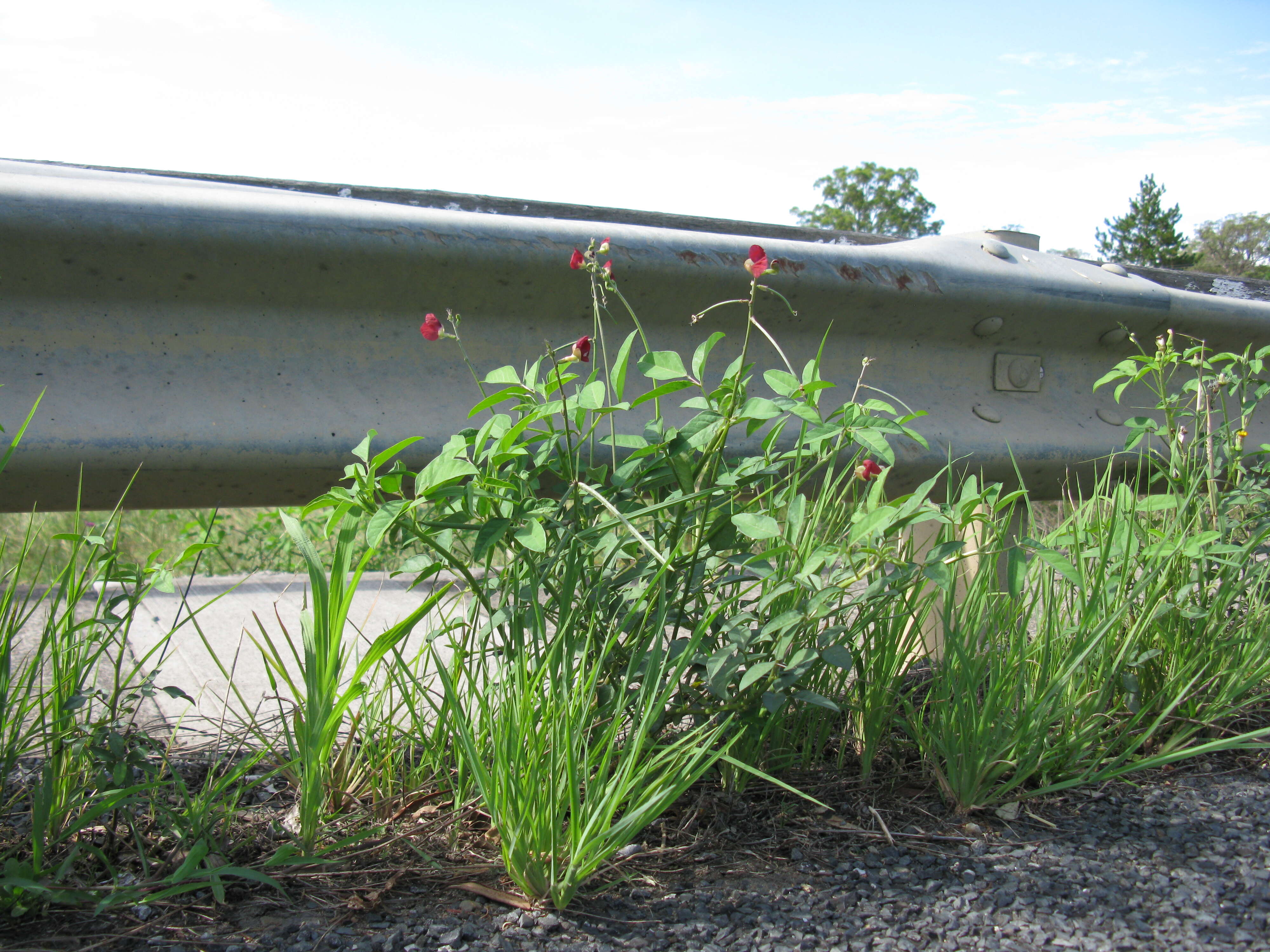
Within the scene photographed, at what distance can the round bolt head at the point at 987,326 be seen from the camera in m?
2.26

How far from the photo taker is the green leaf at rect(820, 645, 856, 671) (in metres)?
1.17

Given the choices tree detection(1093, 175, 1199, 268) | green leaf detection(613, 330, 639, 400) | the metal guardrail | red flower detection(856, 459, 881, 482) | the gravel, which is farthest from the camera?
tree detection(1093, 175, 1199, 268)

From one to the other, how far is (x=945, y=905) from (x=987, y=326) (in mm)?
1597

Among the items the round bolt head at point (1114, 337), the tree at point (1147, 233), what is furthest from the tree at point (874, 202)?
the round bolt head at point (1114, 337)

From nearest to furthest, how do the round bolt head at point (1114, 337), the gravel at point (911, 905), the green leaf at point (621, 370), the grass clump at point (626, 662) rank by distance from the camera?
1. the gravel at point (911, 905)
2. the grass clump at point (626, 662)
3. the green leaf at point (621, 370)
4. the round bolt head at point (1114, 337)

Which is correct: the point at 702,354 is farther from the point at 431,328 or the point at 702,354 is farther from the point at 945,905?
the point at 945,905

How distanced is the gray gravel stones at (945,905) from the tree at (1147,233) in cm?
4977

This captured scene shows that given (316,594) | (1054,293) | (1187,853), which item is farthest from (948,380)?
(316,594)

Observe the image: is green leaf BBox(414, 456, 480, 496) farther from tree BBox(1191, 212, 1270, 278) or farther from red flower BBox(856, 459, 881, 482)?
tree BBox(1191, 212, 1270, 278)

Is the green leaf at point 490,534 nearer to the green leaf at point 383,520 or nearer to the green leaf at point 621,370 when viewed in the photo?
the green leaf at point 383,520

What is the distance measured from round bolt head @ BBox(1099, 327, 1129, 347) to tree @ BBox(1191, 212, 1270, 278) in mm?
57179

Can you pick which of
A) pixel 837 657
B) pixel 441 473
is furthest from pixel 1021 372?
pixel 441 473

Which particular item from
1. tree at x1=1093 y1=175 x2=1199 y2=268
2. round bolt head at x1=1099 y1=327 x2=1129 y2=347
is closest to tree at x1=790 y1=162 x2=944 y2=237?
tree at x1=1093 y1=175 x2=1199 y2=268

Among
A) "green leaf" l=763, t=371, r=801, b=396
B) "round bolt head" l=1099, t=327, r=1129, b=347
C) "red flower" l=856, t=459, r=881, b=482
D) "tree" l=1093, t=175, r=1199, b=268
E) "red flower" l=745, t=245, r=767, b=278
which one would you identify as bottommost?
"red flower" l=856, t=459, r=881, b=482
